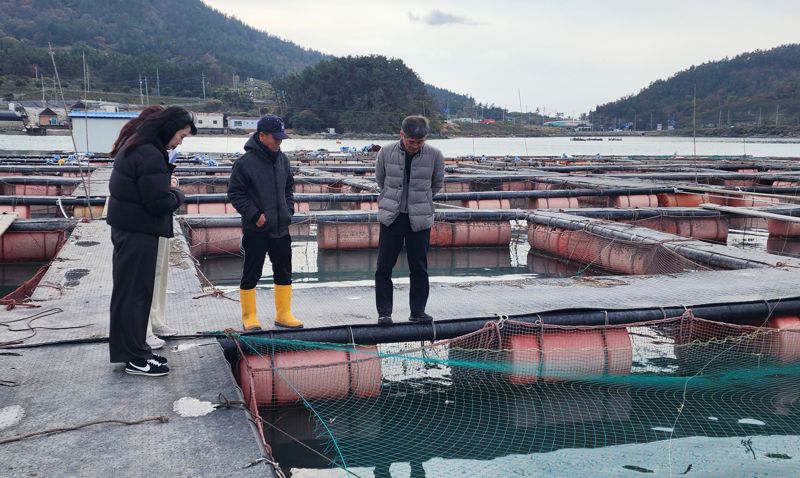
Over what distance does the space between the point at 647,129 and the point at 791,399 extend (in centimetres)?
15335

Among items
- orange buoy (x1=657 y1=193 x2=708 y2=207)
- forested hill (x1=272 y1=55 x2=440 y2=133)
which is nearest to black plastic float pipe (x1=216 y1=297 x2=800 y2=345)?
orange buoy (x1=657 y1=193 x2=708 y2=207)

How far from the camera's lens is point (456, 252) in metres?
15.0

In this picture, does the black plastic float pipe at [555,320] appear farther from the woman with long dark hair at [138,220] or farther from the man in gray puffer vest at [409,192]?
the woman with long dark hair at [138,220]

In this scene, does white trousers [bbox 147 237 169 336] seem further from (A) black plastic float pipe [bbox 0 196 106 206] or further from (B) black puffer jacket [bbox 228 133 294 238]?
(A) black plastic float pipe [bbox 0 196 106 206]

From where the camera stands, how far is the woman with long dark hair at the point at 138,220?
4.51 meters

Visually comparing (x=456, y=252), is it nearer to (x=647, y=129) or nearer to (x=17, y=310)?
(x=17, y=310)

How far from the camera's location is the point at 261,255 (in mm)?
5461

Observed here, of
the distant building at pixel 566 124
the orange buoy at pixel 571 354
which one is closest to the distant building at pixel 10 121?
the orange buoy at pixel 571 354

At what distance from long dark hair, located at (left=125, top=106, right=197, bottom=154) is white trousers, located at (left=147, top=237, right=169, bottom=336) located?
0.77 m

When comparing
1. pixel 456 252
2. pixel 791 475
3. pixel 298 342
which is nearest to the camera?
pixel 791 475

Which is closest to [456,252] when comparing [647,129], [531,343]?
[531,343]

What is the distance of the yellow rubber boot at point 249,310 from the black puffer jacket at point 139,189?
3.95 feet

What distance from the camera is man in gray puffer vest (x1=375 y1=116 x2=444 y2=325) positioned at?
5777 millimetres

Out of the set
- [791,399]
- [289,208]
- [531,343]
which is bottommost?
[791,399]
